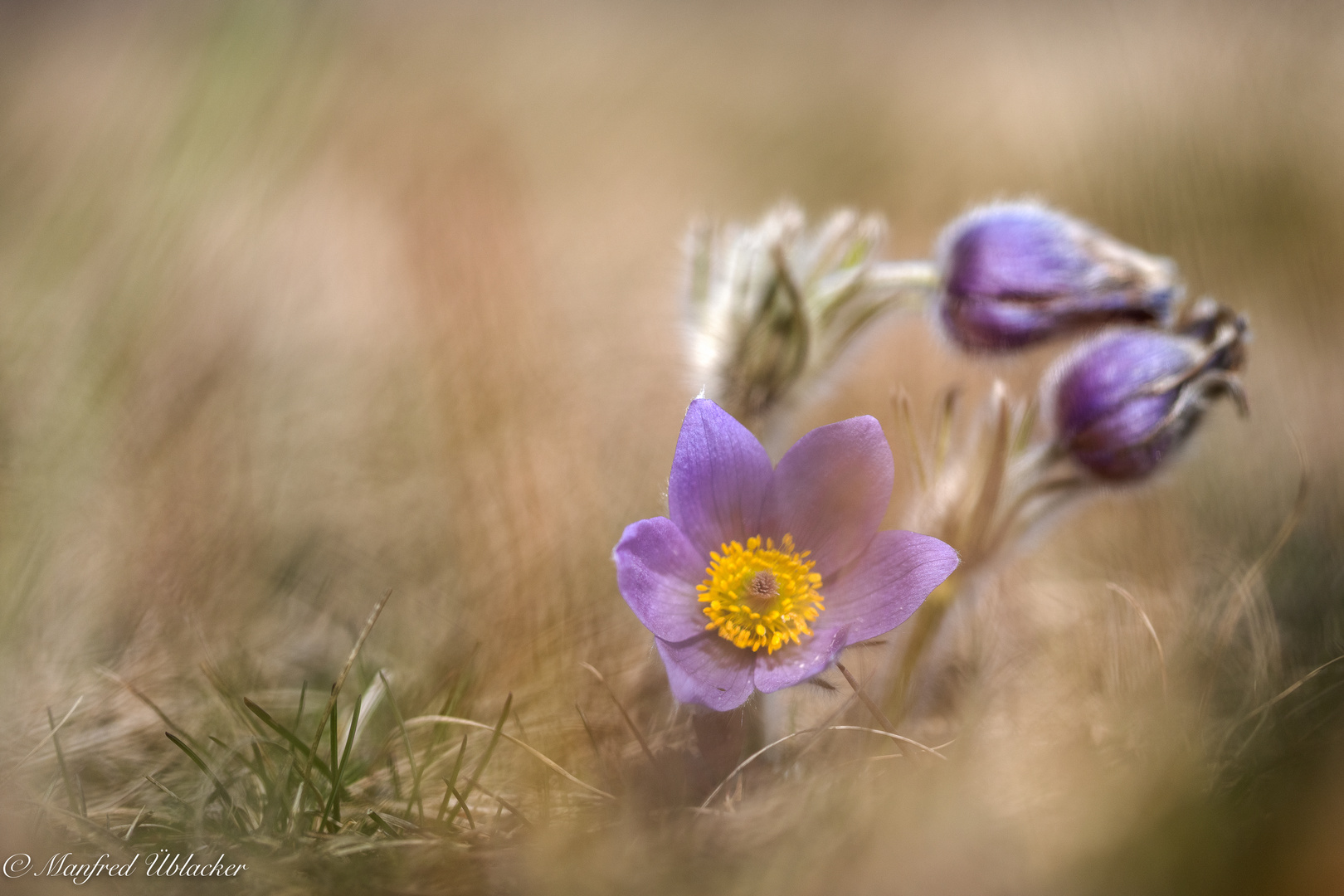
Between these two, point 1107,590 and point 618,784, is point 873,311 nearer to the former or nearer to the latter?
point 1107,590

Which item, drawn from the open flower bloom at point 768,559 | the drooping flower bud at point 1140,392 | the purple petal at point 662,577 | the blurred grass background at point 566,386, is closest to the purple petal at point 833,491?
the open flower bloom at point 768,559

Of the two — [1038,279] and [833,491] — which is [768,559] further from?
[1038,279]

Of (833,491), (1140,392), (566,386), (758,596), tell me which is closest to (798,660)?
(758,596)

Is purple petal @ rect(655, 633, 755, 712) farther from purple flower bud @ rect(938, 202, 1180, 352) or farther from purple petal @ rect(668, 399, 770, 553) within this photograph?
purple flower bud @ rect(938, 202, 1180, 352)

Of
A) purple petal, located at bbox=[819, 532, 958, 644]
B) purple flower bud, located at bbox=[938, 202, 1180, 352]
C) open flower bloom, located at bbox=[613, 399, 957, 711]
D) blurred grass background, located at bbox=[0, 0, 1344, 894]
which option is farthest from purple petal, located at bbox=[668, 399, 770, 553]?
purple flower bud, located at bbox=[938, 202, 1180, 352]

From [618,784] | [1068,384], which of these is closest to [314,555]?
[618,784]
